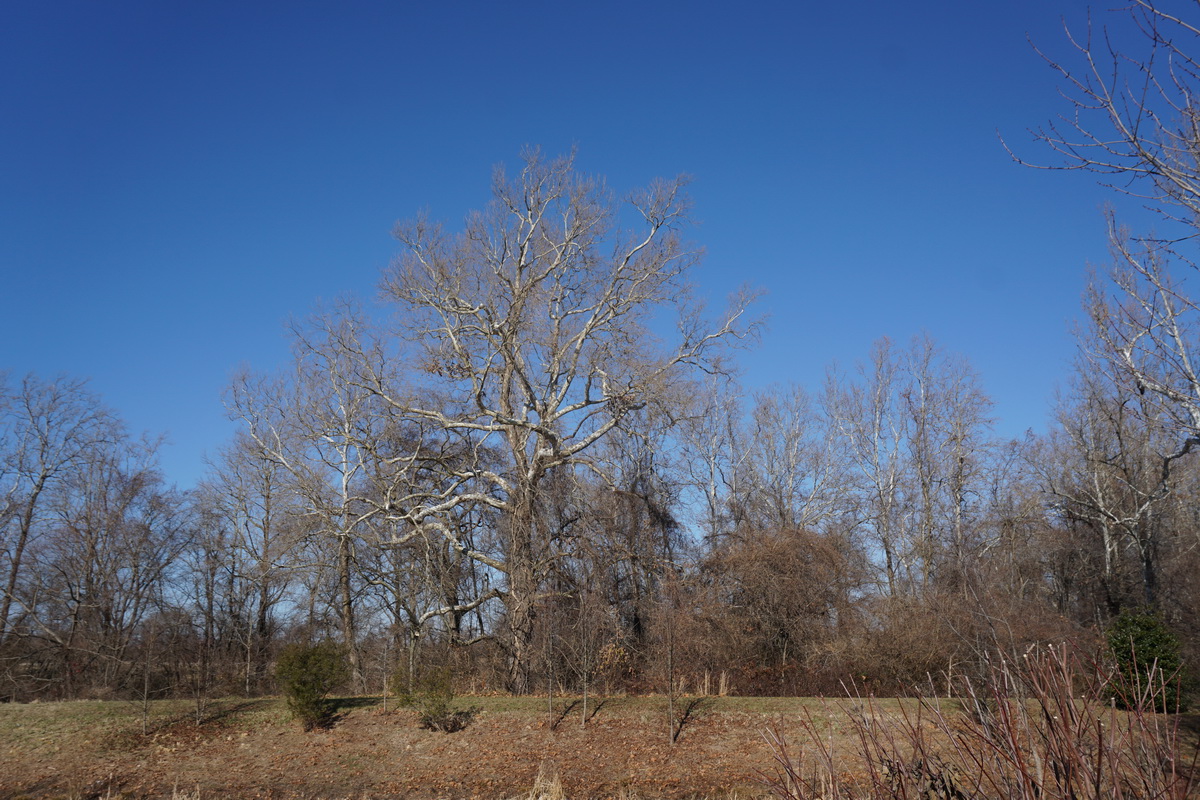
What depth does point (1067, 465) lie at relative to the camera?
30016 mm

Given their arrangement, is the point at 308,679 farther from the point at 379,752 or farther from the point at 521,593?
the point at 521,593

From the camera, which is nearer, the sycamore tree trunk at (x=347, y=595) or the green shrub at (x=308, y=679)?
the green shrub at (x=308, y=679)

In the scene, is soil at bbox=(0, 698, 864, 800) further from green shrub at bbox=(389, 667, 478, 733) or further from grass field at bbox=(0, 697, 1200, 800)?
green shrub at bbox=(389, 667, 478, 733)

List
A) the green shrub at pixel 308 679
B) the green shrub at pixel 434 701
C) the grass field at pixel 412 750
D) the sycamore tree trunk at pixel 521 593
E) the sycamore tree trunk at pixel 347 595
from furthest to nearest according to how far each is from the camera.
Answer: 1. the sycamore tree trunk at pixel 347 595
2. the sycamore tree trunk at pixel 521 593
3. the green shrub at pixel 434 701
4. the green shrub at pixel 308 679
5. the grass field at pixel 412 750

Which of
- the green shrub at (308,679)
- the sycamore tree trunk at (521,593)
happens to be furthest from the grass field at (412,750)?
the sycamore tree trunk at (521,593)

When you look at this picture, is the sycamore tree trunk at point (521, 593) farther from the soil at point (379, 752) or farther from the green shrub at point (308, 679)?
the green shrub at point (308, 679)

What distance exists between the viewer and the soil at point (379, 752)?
497 inches

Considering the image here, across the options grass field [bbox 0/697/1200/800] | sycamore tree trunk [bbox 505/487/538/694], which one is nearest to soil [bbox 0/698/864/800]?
grass field [bbox 0/697/1200/800]

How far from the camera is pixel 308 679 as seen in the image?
1552 centimetres

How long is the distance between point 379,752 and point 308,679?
233cm

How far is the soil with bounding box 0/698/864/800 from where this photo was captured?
12617mm

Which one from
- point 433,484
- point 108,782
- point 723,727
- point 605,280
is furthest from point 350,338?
point 723,727

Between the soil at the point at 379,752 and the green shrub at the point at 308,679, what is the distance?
34cm

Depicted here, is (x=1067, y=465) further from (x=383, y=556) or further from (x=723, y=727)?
(x=383, y=556)
